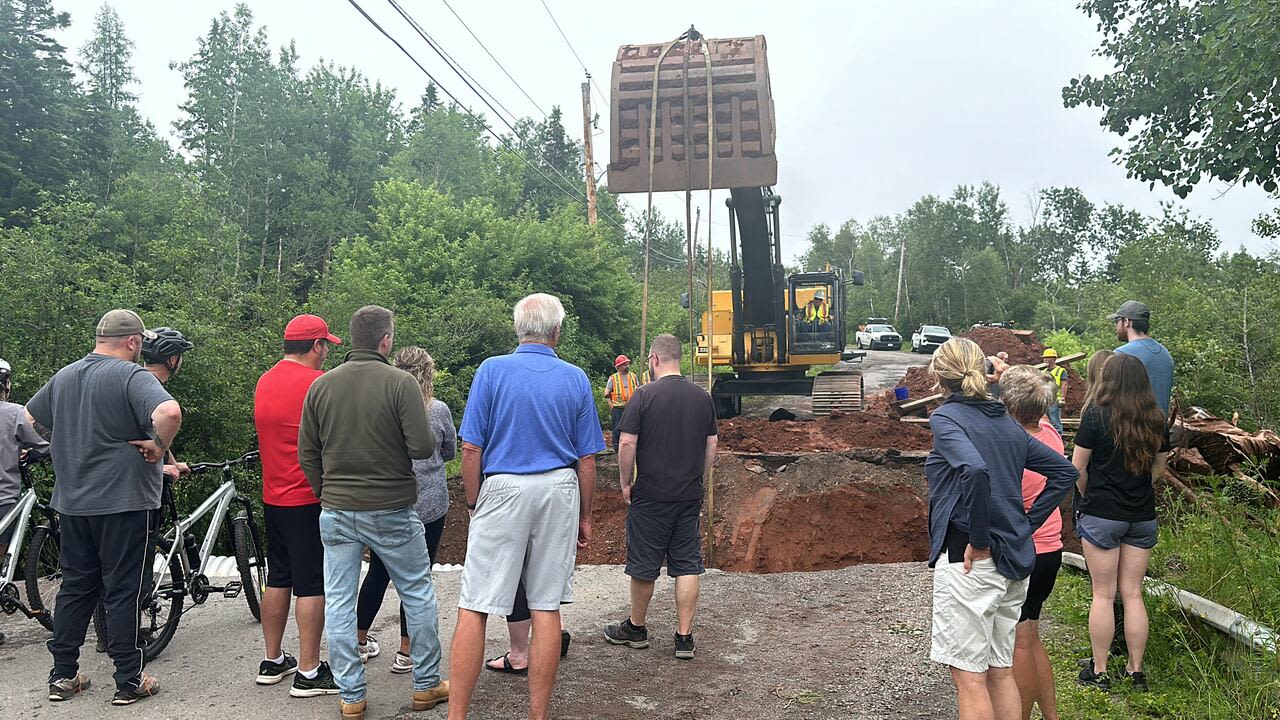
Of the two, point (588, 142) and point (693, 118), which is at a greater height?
point (588, 142)

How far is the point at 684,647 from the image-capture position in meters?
5.47

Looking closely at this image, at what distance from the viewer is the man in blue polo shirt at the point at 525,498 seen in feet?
13.2

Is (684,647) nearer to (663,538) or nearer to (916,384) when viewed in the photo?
(663,538)

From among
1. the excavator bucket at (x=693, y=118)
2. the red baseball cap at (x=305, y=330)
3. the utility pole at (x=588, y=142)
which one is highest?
the utility pole at (x=588, y=142)

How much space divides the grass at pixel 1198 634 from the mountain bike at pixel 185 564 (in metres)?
4.78

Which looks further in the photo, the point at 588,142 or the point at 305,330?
the point at 588,142

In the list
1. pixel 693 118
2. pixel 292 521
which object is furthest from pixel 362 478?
pixel 693 118

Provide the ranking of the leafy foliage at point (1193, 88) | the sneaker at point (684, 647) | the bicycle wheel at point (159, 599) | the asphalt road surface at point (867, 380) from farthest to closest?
the asphalt road surface at point (867, 380), the leafy foliage at point (1193, 88), the sneaker at point (684, 647), the bicycle wheel at point (159, 599)

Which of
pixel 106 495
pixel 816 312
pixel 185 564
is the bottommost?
pixel 185 564

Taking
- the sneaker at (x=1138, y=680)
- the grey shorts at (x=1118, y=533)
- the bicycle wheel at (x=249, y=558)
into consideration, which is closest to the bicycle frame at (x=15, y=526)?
the bicycle wheel at (x=249, y=558)

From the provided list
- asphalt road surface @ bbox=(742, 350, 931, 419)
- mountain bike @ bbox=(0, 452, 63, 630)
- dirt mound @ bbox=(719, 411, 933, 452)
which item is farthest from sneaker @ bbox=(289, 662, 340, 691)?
asphalt road surface @ bbox=(742, 350, 931, 419)

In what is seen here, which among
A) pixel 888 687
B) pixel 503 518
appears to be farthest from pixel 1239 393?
pixel 503 518

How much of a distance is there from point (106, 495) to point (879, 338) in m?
50.1

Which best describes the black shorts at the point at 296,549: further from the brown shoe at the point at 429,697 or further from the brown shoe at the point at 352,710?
the brown shoe at the point at 429,697
